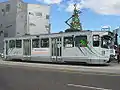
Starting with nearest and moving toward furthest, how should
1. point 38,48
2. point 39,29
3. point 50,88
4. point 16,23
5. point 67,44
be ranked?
point 50,88 → point 67,44 → point 38,48 → point 16,23 → point 39,29

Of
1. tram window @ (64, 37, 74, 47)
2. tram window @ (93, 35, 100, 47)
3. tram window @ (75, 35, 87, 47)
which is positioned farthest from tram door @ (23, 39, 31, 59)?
tram window @ (93, 35, 100, 47)

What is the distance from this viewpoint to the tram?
28.2 meters

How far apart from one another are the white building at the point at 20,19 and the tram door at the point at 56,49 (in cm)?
3785

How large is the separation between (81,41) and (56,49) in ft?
10.8

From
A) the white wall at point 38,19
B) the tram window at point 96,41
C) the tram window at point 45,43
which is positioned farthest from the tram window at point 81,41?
the white wall at point 38,19

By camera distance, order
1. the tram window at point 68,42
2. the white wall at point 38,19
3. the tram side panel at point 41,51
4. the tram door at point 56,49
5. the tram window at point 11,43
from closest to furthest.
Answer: the tram window at point 68,42 < the tram door at point 56,49 < the tram side panel at point 41,51 < the tram window at point 11,43 < the white wall at point 38,19

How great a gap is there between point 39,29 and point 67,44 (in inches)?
1816

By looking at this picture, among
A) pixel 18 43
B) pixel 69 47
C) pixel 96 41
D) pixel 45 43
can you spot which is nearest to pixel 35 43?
pixel 45 43

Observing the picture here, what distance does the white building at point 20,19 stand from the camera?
70.4m

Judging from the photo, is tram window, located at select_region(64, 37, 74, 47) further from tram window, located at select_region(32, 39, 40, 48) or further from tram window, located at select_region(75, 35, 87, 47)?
tram window, located at select_region(32, 39, 40, 48)

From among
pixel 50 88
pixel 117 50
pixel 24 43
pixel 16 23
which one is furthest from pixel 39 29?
pixel 50 88

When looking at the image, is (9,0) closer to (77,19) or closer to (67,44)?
(77,19)

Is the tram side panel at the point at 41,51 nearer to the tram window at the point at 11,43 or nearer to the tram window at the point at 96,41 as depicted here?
the tram window at the point at 11,43

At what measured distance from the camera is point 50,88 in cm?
1190
